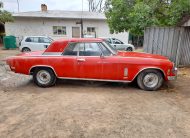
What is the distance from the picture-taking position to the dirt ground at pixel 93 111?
3.78 m

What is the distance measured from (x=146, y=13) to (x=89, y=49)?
6.19 metres

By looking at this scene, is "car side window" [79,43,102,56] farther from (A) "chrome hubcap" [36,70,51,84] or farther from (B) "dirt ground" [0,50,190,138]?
(A) "chrome hubcap" [36,70,51,84]

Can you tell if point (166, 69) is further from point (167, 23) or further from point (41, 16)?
point (41, 16)

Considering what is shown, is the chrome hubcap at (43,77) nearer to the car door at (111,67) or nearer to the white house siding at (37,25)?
the car door at (111,67)

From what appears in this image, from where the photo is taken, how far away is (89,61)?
624 centimetres

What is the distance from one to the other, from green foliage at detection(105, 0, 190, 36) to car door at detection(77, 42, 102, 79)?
5.55m

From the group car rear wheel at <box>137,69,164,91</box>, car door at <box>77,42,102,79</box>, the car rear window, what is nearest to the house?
the car rear window

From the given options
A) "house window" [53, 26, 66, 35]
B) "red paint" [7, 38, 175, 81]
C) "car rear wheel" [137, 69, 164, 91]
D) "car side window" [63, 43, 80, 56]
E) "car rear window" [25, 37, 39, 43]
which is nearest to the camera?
"red paint" [7, 38, 175, 81]

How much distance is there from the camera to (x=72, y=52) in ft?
21.2

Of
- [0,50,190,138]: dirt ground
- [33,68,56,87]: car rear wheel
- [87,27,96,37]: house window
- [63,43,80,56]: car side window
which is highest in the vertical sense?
[87,27,96,37]: house window

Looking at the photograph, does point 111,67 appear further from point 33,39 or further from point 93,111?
point 33,39

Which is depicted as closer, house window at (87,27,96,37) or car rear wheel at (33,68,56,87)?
car rear wheel at (33,68,56,87)

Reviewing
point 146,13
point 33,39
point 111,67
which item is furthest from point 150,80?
point 33,39

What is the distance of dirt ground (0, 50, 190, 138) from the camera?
3.78m
